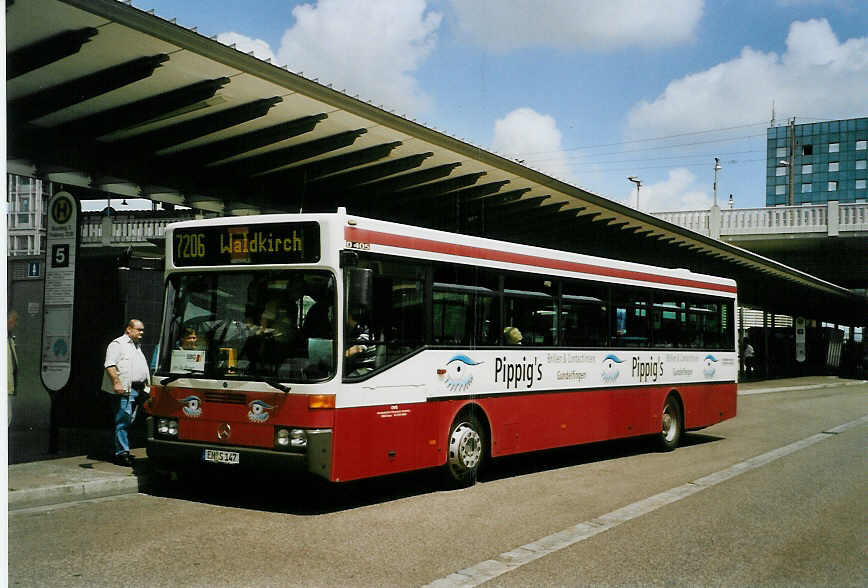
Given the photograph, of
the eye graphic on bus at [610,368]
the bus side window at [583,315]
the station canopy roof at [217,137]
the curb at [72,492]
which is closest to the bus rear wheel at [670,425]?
the eye graphic on bus at [610,368]

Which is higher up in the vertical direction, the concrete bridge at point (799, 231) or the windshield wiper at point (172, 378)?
the concrete bridge at point (799, 231)

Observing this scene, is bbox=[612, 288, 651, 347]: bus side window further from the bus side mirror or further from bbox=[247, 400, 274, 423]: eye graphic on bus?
bbox=[247, 400, 274, 423]: eye graphic on bus

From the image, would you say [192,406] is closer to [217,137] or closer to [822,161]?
[217,137]

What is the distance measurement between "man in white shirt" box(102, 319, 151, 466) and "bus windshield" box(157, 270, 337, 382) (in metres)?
1.72

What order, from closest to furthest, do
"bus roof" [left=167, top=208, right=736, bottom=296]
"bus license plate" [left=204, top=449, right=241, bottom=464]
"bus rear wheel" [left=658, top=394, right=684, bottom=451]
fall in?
1. "bus license plate" [left=204, top=449, right=241, bottom=464]
2. "bus roof" [left=167, top=208, right=736, bottom=296]
3. "bus rear wheel" [left=658, top=394, right=684, bottom=451]

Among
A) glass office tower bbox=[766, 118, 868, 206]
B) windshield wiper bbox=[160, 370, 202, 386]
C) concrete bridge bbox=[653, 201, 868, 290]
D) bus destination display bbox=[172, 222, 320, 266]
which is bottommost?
windshield wiper bbox=[160, 370, 202, 386]

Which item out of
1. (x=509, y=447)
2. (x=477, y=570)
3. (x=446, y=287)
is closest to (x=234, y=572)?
(x=477, y=570)

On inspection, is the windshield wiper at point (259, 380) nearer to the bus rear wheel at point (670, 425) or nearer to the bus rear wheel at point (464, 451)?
the bus rear wheel at point (464, 451)

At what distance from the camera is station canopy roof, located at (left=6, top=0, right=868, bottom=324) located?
932cm

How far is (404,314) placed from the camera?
9562 mm

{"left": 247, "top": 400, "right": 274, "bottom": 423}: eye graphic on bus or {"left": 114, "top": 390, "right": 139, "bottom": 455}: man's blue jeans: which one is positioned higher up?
{"left": 247, "top": 400, "right": 274, "bottom": 423}: eye graphic on bus

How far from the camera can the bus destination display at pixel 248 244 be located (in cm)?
875

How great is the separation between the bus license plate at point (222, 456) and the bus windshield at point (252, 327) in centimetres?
75

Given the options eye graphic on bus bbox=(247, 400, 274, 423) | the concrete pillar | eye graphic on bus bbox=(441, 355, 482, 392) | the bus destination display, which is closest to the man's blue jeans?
the bus destination display
